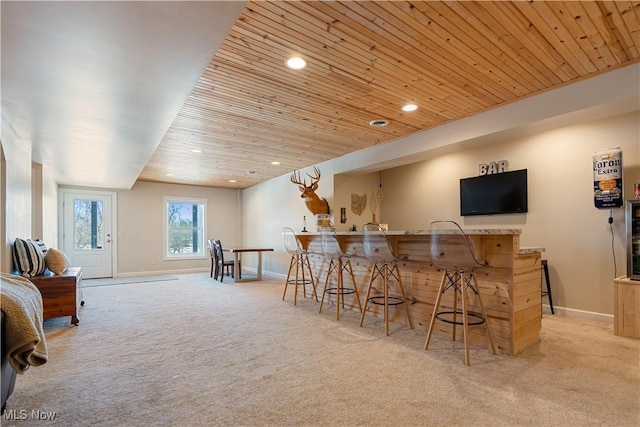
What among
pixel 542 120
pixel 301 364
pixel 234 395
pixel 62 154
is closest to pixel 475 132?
pixel 542 120

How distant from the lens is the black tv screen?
4.28 meters

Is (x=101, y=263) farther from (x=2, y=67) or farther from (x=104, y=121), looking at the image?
(x=2, y=67)

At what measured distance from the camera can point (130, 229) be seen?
321 inches

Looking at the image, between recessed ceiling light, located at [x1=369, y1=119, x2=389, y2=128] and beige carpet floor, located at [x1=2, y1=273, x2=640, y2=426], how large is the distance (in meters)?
2.40

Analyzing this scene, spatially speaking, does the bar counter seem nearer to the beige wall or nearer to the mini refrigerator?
the mini refrigerator

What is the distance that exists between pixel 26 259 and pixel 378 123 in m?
4.27

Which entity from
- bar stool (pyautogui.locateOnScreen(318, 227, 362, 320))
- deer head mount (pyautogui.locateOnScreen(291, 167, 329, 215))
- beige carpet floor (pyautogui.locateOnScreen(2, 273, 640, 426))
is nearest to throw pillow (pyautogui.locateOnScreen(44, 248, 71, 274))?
beige carpet floor (pyautogui.locateOnScreen(2, 273, 640, 426))

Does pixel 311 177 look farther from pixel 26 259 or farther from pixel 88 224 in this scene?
pixel 88 224

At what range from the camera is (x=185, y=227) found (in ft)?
29.3

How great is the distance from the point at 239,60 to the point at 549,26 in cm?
225

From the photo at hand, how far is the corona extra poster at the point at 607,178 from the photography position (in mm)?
3342

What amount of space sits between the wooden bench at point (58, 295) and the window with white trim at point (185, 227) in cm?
502

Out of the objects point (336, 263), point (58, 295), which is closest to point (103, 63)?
point (58, 295)

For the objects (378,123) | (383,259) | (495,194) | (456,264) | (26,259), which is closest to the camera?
(456,264)
